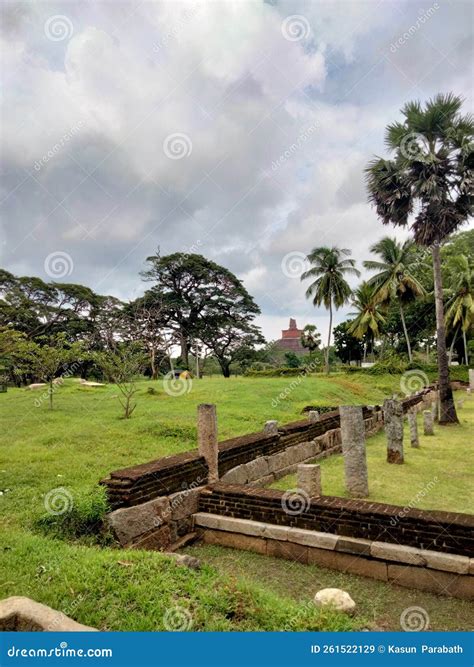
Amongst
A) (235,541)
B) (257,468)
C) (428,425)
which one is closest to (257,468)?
(257,468)

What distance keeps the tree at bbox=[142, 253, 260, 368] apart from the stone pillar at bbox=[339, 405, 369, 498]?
31.2 metres

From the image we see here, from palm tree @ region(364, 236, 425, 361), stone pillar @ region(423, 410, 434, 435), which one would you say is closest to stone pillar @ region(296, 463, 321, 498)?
stone pillar @ region(423, 410, 434, 435)

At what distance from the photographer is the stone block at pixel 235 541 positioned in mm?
5568

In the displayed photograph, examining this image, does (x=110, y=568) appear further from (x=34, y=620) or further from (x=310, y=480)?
(x=310, y=480)

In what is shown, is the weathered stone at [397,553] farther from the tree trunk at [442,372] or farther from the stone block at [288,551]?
the tree trunk at [442,372]

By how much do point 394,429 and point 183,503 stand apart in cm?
560

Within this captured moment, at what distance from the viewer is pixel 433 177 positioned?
1503 centimetres

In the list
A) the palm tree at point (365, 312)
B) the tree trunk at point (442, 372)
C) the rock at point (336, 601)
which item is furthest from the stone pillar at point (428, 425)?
the palm tree at point (365, 312)

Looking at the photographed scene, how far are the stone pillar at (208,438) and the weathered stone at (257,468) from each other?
1.17 meters

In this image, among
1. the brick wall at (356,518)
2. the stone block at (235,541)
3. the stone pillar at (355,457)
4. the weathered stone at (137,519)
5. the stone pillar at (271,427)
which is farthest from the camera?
the stone pillar at (271,427)

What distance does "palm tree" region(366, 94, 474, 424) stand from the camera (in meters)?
15.0

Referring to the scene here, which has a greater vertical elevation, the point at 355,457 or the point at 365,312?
the point at 365,312

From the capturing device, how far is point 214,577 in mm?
4160

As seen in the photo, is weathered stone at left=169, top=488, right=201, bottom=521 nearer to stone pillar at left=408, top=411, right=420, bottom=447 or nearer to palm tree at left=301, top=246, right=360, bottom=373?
stone pillar at left=408, top=411, right=420, bottom=447
